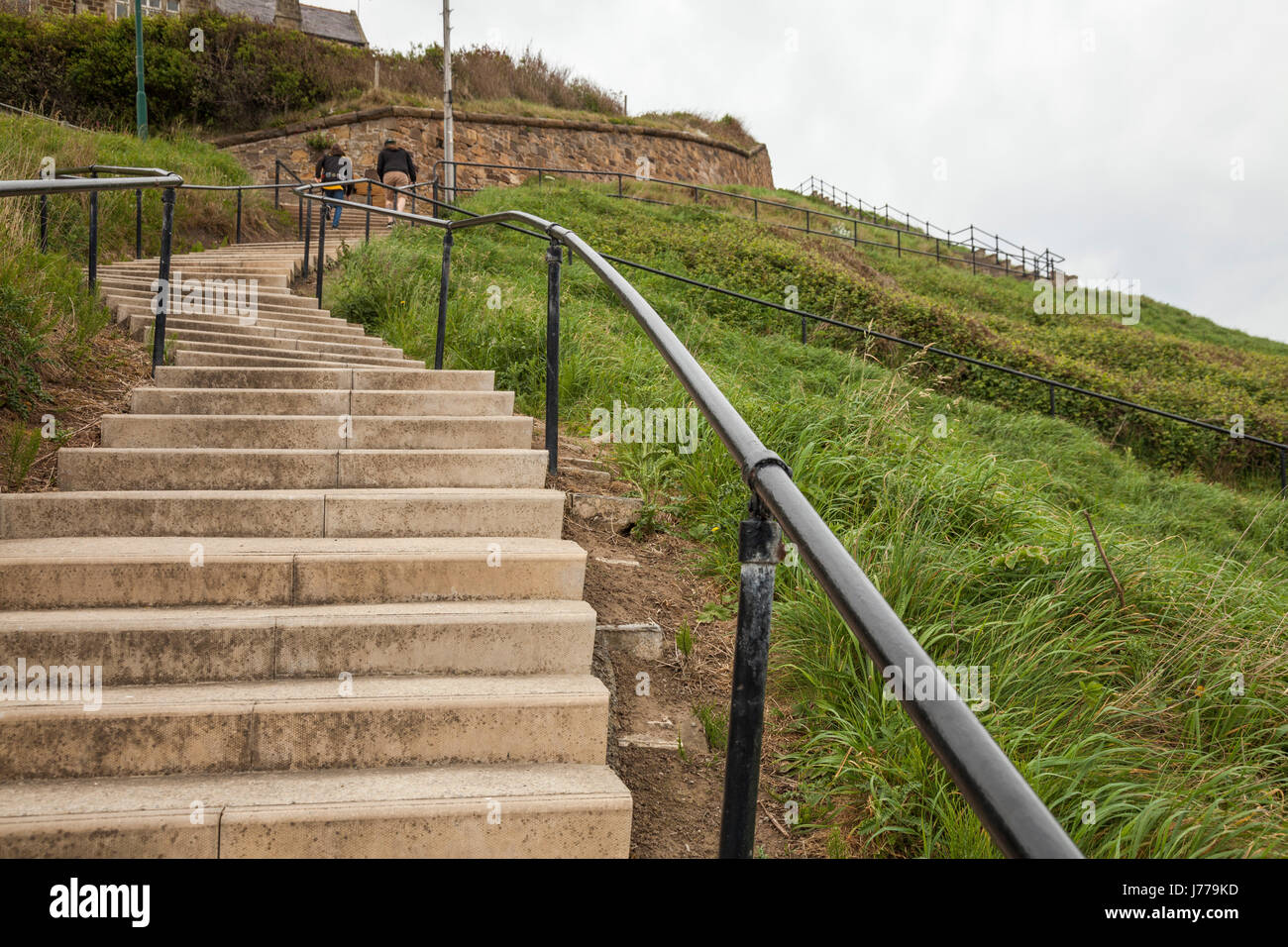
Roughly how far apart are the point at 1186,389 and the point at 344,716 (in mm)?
14008

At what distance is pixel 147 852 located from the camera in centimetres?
196

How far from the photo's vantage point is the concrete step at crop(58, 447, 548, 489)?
3404 mm

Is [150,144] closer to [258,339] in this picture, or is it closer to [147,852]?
[258,339]

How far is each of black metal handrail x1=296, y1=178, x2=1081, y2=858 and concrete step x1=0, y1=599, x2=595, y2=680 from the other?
3.36ft

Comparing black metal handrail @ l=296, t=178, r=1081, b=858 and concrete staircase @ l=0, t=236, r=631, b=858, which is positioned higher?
black metal handrail @ l=296, t=178, r=1081, b=858

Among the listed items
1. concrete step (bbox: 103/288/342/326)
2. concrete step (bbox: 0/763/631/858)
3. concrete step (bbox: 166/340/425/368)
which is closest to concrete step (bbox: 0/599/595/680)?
concrete step (bbox: 0/763/631/858)

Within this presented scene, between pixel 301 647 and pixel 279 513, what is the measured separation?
829 mm

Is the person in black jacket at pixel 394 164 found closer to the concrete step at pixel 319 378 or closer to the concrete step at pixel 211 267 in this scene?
the concrete step at pixel 211 267

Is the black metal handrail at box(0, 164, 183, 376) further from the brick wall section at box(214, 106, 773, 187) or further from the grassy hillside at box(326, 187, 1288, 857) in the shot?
the brick wall section at box(214, 106, 773, 187)

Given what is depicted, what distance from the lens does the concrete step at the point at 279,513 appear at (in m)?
3.07

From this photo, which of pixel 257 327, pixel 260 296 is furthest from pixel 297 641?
pixel 260 296

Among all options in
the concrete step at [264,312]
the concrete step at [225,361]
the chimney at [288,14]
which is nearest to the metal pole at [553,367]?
the concrete step at [225,361]

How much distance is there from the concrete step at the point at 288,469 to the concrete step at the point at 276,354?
1550 millimetres
